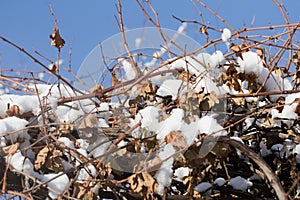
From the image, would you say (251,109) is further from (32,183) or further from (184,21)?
(32,183)

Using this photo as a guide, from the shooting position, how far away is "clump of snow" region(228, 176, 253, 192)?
1870mm

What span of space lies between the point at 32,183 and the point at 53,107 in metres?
0.27

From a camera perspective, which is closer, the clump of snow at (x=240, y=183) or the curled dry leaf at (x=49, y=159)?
the curled dry leaf at (x=49, y=159)

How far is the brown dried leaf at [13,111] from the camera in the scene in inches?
67.2

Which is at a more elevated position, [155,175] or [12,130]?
[12,130]

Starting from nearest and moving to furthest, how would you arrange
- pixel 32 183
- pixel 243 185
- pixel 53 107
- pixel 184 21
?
1. pixel 32 183
2. pixel 53 107
3. pixel 243 185
4. pixel 184 21

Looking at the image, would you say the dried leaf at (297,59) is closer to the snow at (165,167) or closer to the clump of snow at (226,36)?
the clump of snow at (226,36)

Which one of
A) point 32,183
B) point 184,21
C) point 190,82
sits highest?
point 184,21

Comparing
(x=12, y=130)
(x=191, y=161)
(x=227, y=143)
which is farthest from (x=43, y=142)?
(x=227, y=143)

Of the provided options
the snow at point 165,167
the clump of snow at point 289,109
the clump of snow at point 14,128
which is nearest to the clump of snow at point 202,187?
the snow at point 165,167

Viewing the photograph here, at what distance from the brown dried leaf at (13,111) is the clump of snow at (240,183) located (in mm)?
763

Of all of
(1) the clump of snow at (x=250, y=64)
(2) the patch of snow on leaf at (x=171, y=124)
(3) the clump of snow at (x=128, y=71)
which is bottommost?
(2) the patch of snow on leaf at (x=171, y=124)

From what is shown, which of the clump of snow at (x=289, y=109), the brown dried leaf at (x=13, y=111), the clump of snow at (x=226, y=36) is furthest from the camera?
the clump of snow at (x=226, y=36)

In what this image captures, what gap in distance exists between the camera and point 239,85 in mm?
1835
